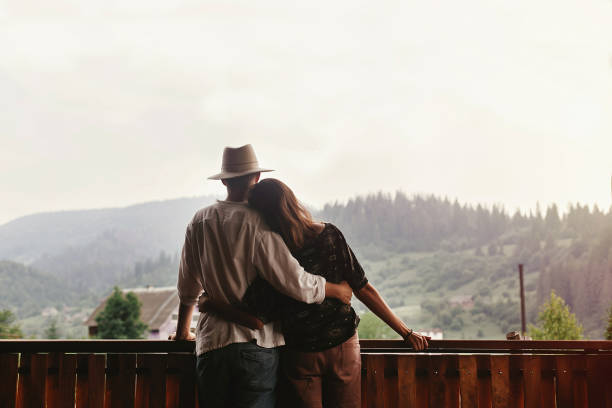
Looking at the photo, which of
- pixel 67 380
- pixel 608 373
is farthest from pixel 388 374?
pixel 67 380

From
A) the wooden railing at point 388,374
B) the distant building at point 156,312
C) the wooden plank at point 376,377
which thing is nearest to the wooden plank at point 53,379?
the wooden railing at point 388,374

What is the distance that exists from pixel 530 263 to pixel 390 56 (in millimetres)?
36718

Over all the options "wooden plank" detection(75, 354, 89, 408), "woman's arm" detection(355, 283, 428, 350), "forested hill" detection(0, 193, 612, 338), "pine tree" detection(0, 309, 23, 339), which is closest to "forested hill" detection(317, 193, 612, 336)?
"forested hill" detection(0, 193, 612, 338)

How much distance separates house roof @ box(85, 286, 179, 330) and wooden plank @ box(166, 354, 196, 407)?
178 feet

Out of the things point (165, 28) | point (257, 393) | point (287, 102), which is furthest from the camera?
point (165, 28)

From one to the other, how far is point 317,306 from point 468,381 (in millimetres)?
732

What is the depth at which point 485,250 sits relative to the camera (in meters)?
66.3

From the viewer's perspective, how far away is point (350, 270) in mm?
1879

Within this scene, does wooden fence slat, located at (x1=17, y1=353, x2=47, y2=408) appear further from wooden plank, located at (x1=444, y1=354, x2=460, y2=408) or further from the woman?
wooden plank, located at (x1=444, y1=354, x2=460, y2=408)

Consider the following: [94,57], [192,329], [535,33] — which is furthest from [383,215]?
[192,329]

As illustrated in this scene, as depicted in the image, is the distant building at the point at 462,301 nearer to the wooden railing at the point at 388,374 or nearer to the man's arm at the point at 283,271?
the wooden railing at the point at 388,374

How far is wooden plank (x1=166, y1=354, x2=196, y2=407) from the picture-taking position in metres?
2.21

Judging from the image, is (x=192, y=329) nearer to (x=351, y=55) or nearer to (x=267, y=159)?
(x=267, y=159)

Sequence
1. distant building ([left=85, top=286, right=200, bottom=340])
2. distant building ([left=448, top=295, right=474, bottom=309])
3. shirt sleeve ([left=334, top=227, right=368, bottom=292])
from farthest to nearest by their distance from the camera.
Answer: distant building ([left=448, top=295, right=474, bottom=309]) < distant building ([left=85, top=286, right=200, bottom=340]) < shirt sleeve ([left=334, top=227, right=368, bottom=292])
